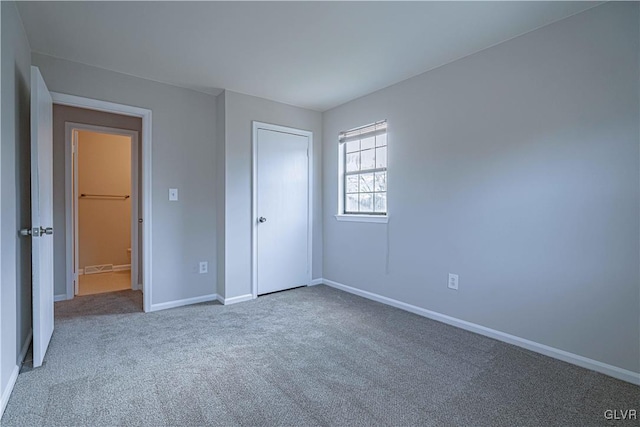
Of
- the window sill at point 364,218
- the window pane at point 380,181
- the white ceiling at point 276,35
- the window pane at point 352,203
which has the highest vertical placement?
the white ceiling at point 276,35

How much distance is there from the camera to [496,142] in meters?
2.50

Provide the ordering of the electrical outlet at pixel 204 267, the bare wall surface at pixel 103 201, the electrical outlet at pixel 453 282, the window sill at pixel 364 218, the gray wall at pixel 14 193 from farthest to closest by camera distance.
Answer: the bare wall surface at pixel 103 201
the electrical outlet at pixel 204 267
the window sill at pixel 364 218
the electrical outlet at pixel 453 282
the gray wall at pixel 14 193

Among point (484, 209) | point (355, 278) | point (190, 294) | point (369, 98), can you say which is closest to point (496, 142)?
point (484, 209)

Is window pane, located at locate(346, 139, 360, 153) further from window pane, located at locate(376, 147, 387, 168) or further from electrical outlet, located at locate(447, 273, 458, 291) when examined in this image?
electrical outlet, located at locate(447, 273, 458, 291)

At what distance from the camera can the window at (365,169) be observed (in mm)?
3502

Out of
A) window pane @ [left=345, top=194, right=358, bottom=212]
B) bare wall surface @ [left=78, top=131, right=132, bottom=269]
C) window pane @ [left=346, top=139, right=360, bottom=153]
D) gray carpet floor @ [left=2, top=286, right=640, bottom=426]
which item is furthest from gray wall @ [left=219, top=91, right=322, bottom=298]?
bare wall surface @ [left=78, top=131, right=132, bottom=269]

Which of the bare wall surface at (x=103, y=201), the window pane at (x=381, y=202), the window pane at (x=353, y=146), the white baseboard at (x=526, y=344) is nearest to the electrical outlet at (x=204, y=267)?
the white baseboard at (x=526, y=344)

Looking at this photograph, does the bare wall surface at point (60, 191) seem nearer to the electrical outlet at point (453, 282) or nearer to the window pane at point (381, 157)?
the window pane at point (381, 157)

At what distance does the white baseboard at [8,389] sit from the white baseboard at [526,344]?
9.46ft

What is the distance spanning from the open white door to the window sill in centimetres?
274

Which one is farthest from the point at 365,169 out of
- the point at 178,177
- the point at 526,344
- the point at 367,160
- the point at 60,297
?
the point at 60,297

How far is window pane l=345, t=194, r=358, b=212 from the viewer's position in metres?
3.86

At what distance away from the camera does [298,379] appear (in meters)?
1.93

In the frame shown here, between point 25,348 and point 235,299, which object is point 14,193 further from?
point 235,299
